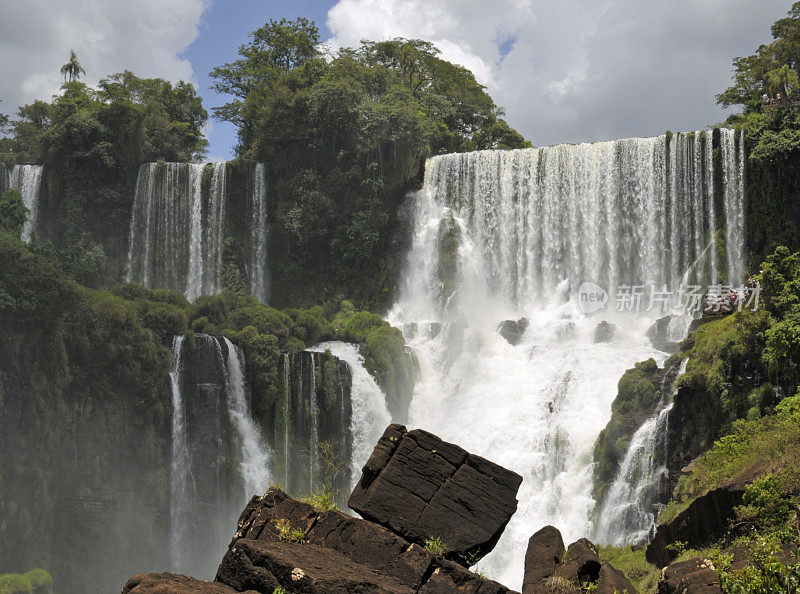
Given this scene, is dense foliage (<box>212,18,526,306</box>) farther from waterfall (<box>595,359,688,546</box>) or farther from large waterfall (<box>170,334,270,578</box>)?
waterfall (<box>595,359,688,546</box>)

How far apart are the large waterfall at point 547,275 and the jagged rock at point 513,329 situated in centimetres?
16

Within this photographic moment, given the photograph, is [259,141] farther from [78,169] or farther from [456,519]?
[456,519]

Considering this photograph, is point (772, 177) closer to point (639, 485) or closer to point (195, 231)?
point (639, 485)

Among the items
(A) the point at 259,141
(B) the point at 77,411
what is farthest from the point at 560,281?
(B) the point at 77,411

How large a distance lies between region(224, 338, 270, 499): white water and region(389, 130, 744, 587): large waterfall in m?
5.59

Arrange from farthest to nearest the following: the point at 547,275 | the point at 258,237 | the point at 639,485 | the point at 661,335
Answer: the point at 258,237
the point at 547,275
the point at 661,335
the point at 639,485

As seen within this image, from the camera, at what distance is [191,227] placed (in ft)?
112

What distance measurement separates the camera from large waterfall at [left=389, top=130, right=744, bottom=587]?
22.0 meters

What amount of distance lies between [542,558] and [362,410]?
15952 mm

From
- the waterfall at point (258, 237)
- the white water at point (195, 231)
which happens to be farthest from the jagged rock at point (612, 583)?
the white water at point (195, 231)

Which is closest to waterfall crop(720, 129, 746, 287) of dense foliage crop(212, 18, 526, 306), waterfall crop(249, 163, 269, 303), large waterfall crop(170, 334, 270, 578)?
dense foliage crop(212, 18, 526, 306)

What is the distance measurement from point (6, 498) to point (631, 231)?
887 inches

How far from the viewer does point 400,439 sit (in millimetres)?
9008

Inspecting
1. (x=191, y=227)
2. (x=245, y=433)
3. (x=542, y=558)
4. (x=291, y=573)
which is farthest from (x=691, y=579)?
(x=191, y=227)
